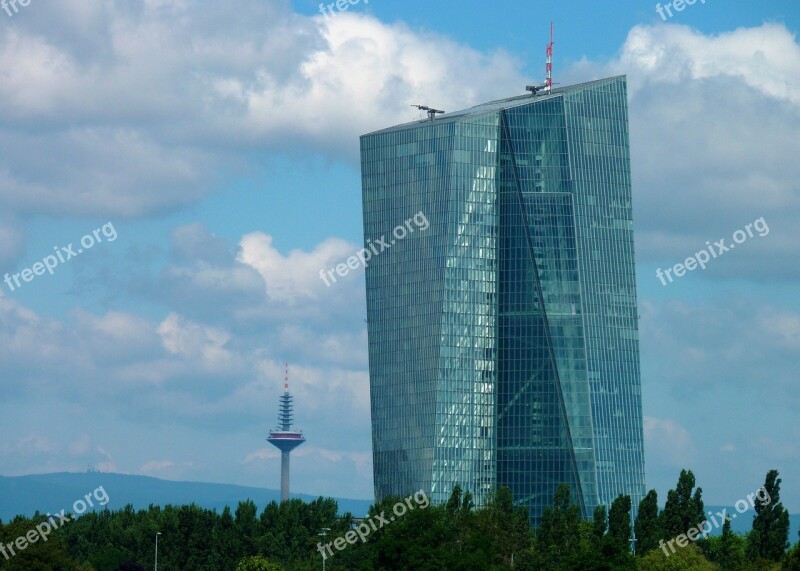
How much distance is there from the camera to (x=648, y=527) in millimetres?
186875

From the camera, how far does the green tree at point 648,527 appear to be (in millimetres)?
183250

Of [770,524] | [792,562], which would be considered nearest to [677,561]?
[770,524]

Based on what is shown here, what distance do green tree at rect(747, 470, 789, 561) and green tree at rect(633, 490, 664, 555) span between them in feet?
50.4

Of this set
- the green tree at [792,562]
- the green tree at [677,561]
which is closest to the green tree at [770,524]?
the green tree at [677,561]

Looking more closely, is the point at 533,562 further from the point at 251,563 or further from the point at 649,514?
the point at 251,563

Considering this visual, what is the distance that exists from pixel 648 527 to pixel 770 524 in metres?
20.7

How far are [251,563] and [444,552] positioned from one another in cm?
3346

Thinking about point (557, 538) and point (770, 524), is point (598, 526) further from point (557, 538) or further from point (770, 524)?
point (770, 524)

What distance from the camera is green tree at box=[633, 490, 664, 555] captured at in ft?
601

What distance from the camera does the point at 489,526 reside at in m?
197

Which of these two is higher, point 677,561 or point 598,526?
point 598,526

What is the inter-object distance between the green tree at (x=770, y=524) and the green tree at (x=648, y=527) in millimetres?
15367

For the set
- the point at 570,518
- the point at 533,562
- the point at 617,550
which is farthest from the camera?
the point at 570,518

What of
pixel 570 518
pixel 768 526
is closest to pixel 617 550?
pixel 768 526
